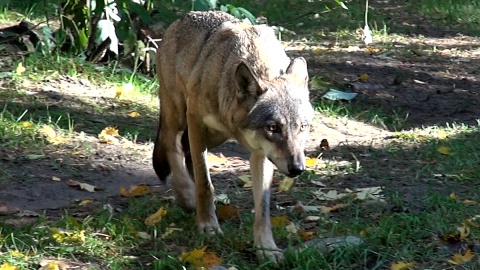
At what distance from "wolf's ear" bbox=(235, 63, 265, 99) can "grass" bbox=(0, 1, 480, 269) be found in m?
0.90

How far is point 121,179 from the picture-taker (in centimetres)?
627

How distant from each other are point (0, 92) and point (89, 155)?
63.3 inches

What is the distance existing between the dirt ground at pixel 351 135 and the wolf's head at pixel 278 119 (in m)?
1.51

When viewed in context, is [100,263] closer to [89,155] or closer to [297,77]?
[297,77]

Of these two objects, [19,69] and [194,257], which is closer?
[194,257]

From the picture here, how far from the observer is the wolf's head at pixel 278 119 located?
4.54 meters

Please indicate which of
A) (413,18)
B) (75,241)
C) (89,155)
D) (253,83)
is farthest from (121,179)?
(413,18)

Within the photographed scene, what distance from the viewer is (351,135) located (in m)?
7.90

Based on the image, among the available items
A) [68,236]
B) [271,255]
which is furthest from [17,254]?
[271,255]

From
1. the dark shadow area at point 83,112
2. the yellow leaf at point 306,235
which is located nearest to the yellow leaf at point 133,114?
the dark shadow area at point 83,112

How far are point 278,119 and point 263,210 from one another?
63 cm

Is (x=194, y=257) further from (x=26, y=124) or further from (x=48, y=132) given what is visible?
(x=26, y=124)

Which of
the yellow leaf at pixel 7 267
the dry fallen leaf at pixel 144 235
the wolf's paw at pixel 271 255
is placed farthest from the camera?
the dry fallen leaf at pixel 144 235

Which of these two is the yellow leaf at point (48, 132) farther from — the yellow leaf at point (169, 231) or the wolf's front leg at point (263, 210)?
the wolf's front leg at point (263, 210)
